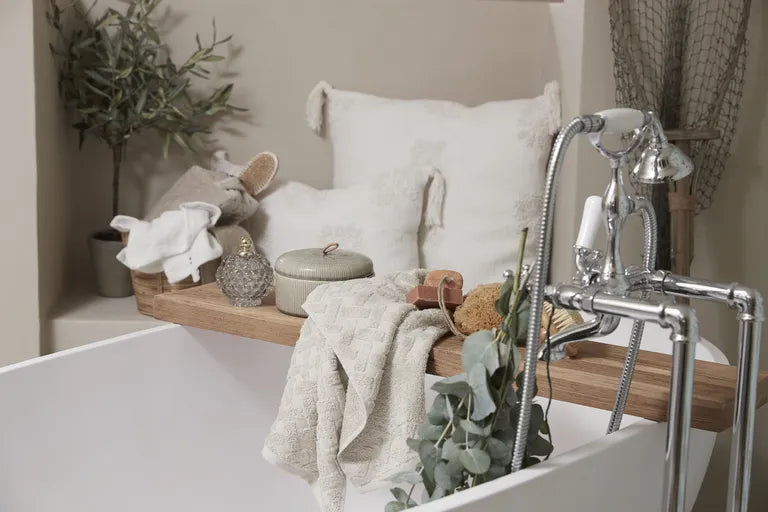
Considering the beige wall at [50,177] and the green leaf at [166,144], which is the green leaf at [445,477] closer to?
the beige wall at [50,177]

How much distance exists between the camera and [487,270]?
2.81m

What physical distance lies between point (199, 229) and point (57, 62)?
79 centimetres

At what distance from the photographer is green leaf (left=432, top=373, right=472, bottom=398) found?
1.25 meters

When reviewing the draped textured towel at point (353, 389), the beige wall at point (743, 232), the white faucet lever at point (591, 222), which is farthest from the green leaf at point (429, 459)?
the beige wall at point (743, 232)

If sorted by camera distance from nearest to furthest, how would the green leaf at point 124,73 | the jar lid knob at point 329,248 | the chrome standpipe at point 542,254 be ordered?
the chrome standpipe at point 542,254, the jar lid knob at point 329,248, the green leaf at point 124,73

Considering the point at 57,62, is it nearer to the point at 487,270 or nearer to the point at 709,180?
the point at 487,270

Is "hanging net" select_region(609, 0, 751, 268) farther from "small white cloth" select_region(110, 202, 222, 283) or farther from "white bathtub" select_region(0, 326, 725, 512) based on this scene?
"small white cloth" select_region(110, 202, 222, 283)

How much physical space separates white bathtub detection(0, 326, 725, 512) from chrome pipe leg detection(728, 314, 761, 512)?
0.14 metres

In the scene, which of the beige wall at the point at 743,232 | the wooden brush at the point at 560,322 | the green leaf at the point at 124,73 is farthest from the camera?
the green leaf at the point at 124,73

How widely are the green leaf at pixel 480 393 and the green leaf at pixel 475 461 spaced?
5 centimetres

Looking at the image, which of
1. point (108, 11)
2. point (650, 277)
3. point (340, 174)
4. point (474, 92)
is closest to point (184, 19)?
point (108, 11)

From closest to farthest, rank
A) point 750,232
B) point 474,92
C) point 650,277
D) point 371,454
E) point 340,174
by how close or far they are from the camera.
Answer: point 650,277, point 371,454, point 750,232, point 340,174, point 474,92

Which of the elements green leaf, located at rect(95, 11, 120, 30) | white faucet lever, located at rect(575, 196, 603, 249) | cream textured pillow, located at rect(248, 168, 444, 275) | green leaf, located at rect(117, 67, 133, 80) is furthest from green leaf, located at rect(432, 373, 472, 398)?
green leaf, located at rect(95, 11, 120, 30)

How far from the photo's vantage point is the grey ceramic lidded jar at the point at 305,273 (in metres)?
1.76
